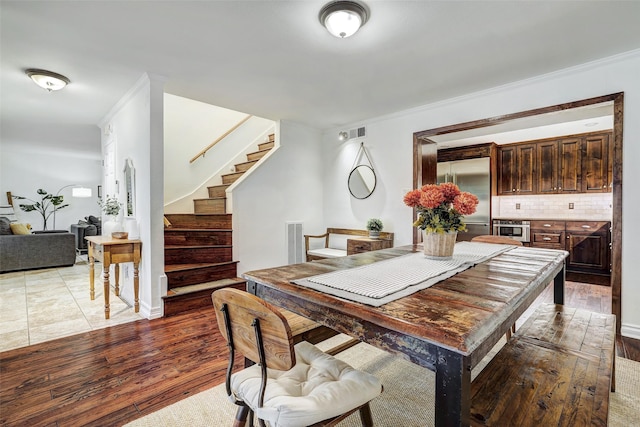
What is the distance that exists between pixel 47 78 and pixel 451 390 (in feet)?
13.1

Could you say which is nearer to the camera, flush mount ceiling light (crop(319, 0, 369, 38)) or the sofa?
flush mount ceiling light (crop(319, 0, 369, 38))

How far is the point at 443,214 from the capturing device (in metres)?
1.77

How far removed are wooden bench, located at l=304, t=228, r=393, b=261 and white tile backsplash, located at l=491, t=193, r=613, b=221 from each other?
9.37ft

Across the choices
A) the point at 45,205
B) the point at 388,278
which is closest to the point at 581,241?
the point at 388,278

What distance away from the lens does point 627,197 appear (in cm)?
252

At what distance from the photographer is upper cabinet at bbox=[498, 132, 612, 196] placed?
477 centimetres

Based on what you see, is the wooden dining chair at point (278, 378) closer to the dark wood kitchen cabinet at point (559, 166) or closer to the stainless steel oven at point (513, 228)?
the stainless steel oven at point (513, 228)

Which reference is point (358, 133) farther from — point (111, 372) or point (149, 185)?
point (111, 372)

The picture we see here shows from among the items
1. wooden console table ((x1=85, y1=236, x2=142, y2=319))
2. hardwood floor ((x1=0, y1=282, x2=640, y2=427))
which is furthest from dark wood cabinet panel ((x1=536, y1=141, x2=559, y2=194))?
wooden console table ((x1=85, y1=236, x2=142, y2=319))

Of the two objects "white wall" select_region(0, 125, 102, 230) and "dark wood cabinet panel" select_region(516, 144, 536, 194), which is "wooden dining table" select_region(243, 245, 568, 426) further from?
"white wall" select_region(0, 125, 102, 230)

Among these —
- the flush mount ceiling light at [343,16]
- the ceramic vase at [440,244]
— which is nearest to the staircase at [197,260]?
the ceramic vase at [440,244]

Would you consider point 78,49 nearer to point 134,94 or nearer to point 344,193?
point 134,94

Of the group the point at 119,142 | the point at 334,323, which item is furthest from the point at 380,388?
the point at 119,142

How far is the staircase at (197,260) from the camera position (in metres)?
3.21
